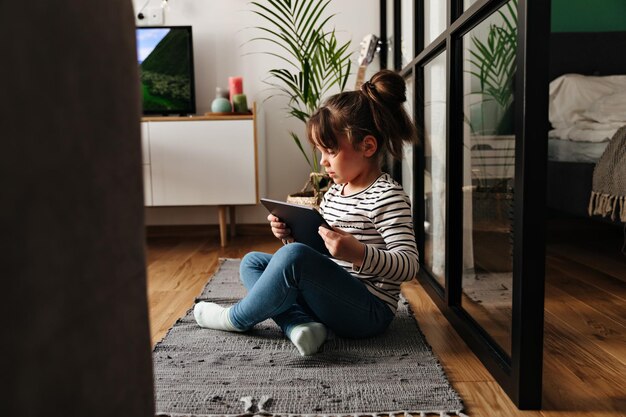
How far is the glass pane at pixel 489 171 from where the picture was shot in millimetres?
1167

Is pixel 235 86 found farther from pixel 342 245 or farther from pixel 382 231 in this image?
pixel 342 245

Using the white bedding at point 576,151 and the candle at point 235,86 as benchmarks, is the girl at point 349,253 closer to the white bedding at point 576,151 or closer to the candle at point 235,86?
the white bedding at point 576,151

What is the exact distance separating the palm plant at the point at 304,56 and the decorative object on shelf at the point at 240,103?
0.19m

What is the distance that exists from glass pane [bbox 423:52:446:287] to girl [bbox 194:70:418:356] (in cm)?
33

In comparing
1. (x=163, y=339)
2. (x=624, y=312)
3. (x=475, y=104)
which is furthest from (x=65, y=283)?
(x=624, y=312)

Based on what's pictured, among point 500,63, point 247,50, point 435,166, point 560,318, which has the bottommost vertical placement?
point 560,318

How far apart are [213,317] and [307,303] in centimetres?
25

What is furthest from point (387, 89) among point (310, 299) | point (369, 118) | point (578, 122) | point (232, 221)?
point (232, 221)

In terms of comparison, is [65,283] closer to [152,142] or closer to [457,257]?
[457,257]

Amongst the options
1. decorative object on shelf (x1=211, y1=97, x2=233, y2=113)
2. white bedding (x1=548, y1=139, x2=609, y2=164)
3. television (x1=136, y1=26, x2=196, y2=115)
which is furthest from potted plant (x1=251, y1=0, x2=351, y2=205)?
white bedding (x1=548, y1=139, x2=609, y2=164)

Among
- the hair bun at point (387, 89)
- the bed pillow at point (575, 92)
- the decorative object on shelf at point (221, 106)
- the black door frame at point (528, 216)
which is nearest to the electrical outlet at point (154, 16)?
the decorative object on shelf at point (221, 106)

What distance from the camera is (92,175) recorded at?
44 centimetres

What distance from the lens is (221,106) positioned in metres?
2.95

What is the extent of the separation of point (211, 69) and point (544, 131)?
8.29ft
